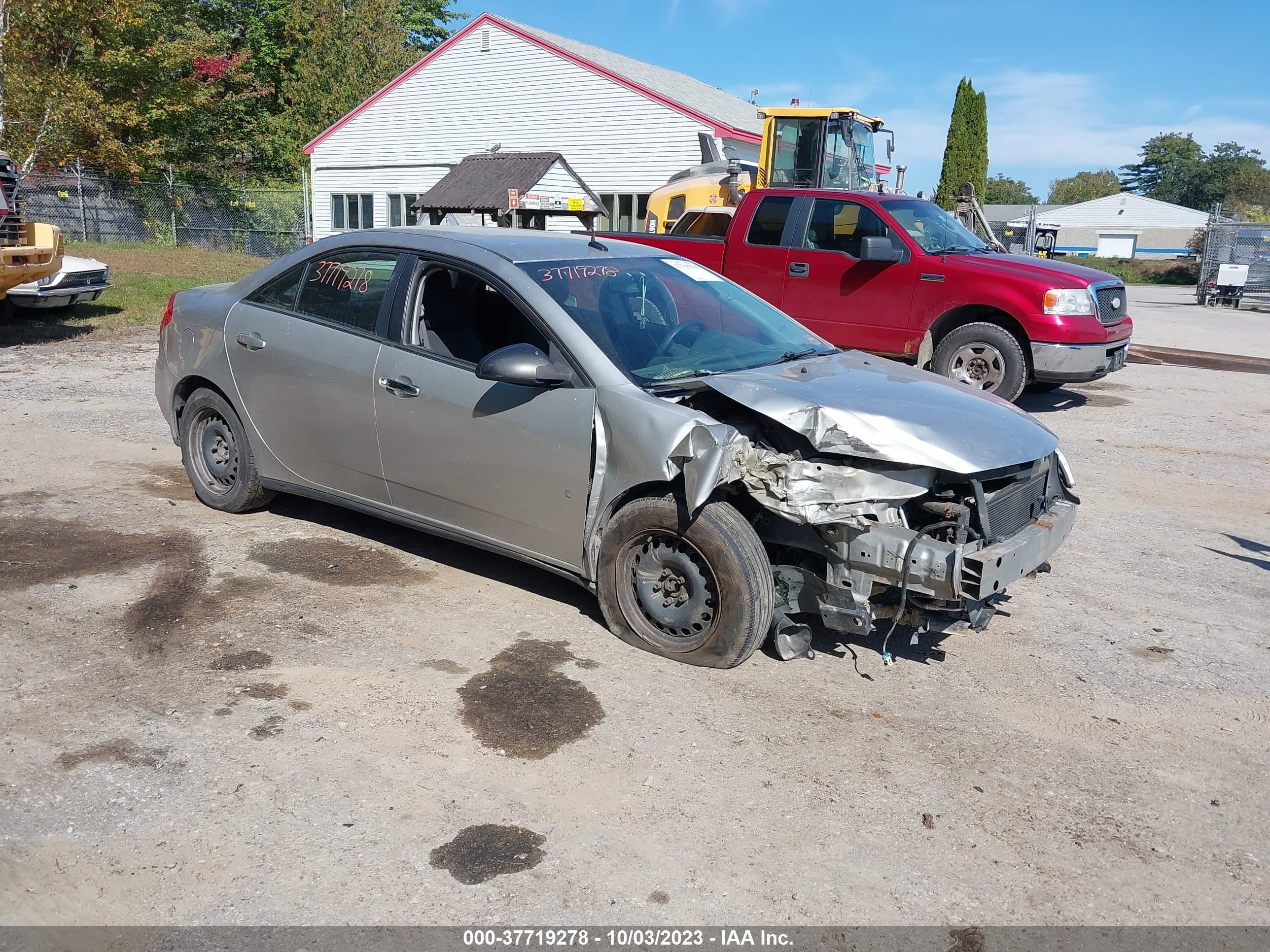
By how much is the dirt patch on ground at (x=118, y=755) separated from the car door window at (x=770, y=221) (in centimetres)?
838

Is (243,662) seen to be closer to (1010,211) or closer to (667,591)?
(667,591)

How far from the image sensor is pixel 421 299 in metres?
5.12

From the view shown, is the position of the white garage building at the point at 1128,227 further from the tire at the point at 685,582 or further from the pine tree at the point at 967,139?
the tire at the point at 685,582

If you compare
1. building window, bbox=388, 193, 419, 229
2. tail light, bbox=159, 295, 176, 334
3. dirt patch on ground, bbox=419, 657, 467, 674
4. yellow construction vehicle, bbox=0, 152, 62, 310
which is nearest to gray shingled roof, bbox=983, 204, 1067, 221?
building window, bbox=388, 193, 419, 229

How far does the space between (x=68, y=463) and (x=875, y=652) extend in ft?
18.9

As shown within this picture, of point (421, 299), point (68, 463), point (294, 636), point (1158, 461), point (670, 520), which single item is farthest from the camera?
point (1158, 461)

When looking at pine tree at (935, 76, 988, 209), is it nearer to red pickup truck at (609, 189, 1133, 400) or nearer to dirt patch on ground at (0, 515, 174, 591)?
red pickup truck at (609, 189, 1133, 400)

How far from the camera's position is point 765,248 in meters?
10.7

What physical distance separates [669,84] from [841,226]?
23786 mm

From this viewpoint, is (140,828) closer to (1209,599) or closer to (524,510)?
(524,510)

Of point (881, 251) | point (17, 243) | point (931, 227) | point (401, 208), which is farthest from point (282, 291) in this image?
point (401, 208)

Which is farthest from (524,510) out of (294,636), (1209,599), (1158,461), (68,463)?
(1158,461)

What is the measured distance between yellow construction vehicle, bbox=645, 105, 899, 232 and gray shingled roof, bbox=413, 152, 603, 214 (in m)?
8.30

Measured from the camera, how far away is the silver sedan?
13.3 feet
